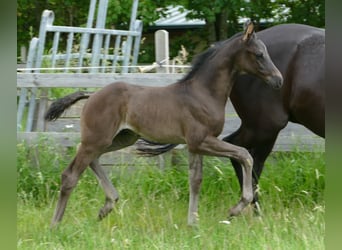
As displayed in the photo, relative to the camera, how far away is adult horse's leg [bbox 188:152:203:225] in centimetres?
465

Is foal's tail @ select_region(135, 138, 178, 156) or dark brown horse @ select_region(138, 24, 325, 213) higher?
dark brown horse @ select_region(138, 24, 325, 213)

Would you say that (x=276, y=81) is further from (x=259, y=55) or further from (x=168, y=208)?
(x=168, y=208)

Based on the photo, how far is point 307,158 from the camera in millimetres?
5734

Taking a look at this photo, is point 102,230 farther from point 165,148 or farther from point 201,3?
point 201,3

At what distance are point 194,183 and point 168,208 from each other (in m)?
0.43

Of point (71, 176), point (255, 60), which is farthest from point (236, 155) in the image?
point (71, 176)

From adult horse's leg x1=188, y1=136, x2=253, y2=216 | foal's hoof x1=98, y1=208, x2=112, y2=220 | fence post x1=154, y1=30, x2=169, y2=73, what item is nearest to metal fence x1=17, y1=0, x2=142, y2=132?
fence post x1=154, y1=30, x2=169, y2=73

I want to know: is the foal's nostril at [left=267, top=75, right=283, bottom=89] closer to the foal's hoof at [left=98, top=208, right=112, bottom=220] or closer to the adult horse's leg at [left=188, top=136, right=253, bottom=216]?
the adult horse's leg at [left=188, top=136, right=253, bottom=216]

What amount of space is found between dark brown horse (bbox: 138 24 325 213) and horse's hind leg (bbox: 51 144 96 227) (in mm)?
736

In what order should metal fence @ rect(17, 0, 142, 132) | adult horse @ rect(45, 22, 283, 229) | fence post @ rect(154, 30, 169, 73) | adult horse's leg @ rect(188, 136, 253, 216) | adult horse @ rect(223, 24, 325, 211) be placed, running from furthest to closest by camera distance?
fence post @ rect(154, 30, 169, 73) → metal fence @ rect(17, 0, 142, 132) → adult horse @ rect(223, 24, 325, 211) → adult horse @ rect(45, 22, 283, 229) → adult horse's leg @ rect(188, 136, 253, 216)

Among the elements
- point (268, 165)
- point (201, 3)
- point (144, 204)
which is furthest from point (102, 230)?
point (201, 3)

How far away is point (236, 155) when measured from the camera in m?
4.48
